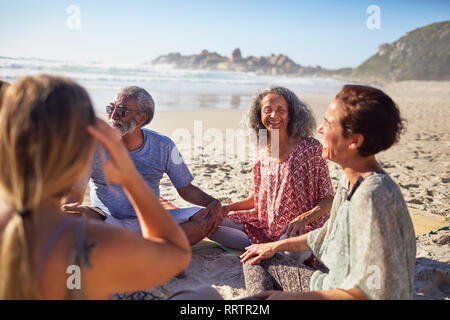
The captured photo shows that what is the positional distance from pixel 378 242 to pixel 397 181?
15.2 ft

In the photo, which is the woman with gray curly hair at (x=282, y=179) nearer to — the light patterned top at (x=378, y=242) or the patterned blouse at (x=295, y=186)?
the patterned blouse at (x=295, y=186)

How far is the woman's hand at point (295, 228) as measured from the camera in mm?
2992

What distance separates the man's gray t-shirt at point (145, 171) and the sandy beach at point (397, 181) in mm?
800

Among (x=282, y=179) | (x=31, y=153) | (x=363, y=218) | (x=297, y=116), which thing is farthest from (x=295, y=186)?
(x=31, y=153)

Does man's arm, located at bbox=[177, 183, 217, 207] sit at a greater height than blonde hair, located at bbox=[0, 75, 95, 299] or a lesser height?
lesser

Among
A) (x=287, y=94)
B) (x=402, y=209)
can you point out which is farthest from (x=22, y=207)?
(x=287, y=94)

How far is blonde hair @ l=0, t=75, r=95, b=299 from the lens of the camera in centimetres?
113

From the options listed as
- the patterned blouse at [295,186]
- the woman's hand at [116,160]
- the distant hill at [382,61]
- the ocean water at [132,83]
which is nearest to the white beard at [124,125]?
the patterned blouse at [295,186]

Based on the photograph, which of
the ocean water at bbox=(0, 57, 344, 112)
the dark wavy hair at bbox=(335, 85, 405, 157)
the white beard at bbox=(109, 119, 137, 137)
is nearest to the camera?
the dark wavy hair at bbox=(335, 85, 405, 157)

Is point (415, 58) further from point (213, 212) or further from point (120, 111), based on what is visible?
point (120, 111)

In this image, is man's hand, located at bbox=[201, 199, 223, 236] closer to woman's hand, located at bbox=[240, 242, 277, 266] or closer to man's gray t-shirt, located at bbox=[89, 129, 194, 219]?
man's gray t-shirt, located at bbox=[89, 129, 194, 219]

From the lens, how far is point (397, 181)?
231 inches

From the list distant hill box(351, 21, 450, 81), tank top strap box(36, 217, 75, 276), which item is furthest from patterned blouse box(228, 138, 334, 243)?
distant hill box(351, 21, 450, 81)
